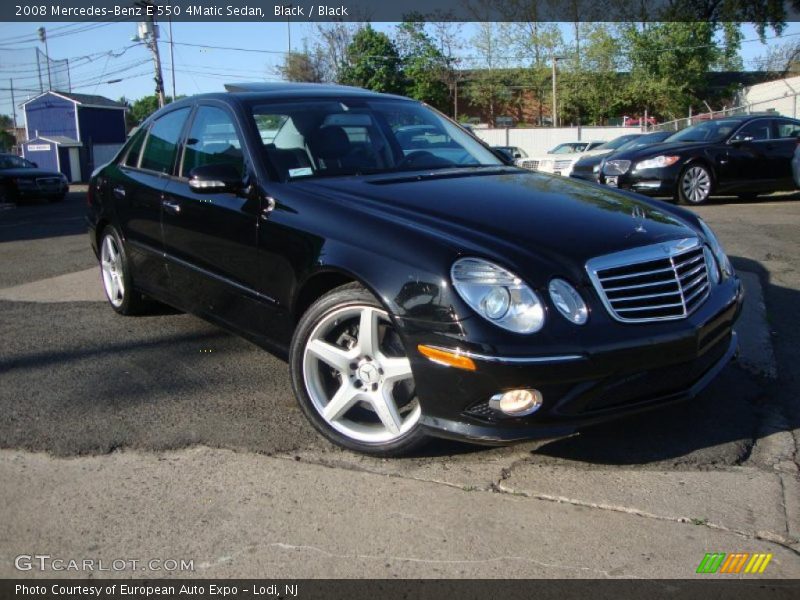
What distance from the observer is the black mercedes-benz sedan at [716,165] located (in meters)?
12.2

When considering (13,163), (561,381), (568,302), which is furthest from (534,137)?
(561,381)

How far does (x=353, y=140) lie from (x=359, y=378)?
157 cm

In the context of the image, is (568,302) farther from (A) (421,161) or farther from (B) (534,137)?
(B) (534,137)

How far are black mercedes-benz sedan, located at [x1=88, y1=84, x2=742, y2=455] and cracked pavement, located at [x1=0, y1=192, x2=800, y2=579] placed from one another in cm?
28

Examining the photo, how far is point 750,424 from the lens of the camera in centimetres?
367

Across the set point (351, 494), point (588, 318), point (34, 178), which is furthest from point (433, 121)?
point (34, 178)

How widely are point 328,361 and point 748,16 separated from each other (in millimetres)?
A: 51214

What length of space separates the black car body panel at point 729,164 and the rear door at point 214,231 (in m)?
9.15

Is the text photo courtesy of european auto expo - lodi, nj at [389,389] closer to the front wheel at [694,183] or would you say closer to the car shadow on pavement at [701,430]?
the car shadow on pavement at [701,430]

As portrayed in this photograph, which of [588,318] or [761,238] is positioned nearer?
[588,318]

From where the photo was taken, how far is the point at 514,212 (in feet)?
11.5

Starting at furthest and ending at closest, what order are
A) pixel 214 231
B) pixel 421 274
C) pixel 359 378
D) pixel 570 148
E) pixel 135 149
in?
pixel 570 148 < pixel 135 149 < pixel 214 231 < pixel 359 378 < pixel 421 274

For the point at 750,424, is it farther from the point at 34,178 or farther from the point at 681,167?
the point at 34,178

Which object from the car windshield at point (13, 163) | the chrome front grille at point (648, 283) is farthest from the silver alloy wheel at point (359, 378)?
the car windshield at point (13, 163)
